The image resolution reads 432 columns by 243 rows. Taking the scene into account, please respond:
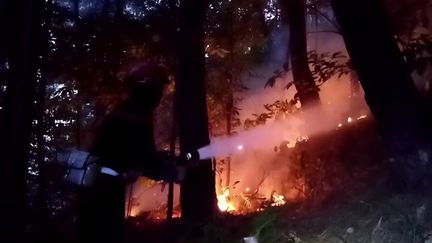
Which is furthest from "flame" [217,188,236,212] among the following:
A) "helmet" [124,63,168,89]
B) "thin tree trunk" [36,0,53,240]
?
"helmet" [124,63,168,89]

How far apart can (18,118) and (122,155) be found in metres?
1.31

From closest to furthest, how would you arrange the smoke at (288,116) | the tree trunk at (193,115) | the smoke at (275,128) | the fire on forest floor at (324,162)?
the fire on forest floor at (324,162)
the tree trunk at (193,115)
the smoke at (288,116)
the smoke at (275,128)

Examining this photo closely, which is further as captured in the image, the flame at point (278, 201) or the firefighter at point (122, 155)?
the flame at point (278, 201)

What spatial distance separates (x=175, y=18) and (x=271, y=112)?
4.26 metres

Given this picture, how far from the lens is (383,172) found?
606cm

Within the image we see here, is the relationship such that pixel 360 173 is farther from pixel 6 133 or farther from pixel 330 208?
pixel 6 133

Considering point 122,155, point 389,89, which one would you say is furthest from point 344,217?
point 122,155

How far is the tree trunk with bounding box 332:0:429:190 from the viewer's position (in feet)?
16.4

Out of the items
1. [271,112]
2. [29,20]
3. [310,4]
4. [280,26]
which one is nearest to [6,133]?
[29,20]

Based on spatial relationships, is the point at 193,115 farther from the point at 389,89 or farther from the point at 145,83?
the point at 389,89

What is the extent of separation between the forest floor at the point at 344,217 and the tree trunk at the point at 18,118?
8.69 ft

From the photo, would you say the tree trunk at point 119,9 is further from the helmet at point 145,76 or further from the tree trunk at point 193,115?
the helmet at point 145,76

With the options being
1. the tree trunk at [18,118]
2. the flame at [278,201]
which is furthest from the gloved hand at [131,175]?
the flame at [278,201]

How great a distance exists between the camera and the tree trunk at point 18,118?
4.97 metres
